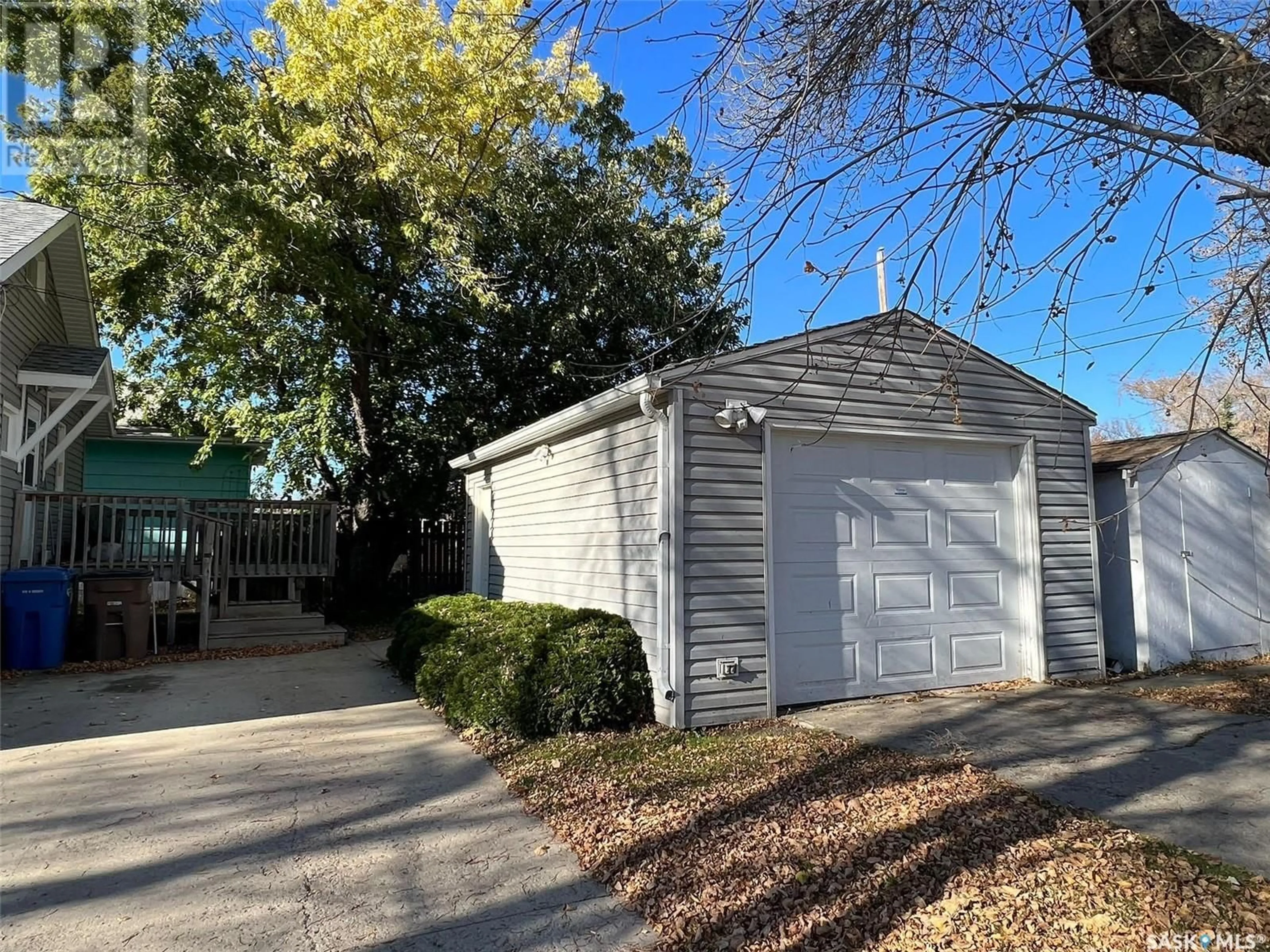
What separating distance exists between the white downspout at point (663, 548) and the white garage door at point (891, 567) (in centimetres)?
93

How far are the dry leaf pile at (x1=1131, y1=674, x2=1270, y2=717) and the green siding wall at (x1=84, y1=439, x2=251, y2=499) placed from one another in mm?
14162

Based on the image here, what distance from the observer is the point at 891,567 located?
629 cm

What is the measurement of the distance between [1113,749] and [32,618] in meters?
9.81

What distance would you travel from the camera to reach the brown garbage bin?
27.6 ft

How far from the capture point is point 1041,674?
22.2ft

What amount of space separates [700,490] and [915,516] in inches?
85.0

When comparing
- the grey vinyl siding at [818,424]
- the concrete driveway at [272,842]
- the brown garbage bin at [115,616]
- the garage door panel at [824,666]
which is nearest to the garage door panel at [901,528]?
the grey vinyl siding at [818,424]

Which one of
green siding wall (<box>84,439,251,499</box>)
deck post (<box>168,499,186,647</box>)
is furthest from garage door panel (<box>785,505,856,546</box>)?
green siding wall (<box>84,439,251,499</box>)

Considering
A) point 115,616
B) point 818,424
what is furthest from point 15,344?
point 818,424

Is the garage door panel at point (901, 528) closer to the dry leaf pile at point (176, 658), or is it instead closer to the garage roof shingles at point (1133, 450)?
the garage roof shingles at point (1133, 450)

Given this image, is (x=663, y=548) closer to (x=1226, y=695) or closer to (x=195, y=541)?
(x=1226, y=695)

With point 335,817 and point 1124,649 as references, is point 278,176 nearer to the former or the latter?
point 335,817

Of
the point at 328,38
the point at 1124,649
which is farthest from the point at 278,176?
the point at 1124,649

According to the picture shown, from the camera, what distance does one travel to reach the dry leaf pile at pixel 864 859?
2.69 m
